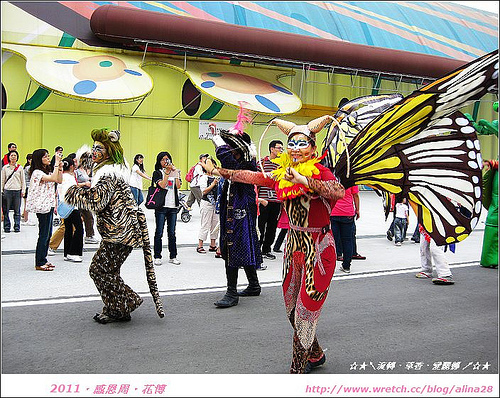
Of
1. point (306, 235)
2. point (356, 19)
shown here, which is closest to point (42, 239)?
point (306, 235)

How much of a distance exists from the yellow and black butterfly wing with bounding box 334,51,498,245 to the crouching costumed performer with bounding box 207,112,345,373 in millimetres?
269

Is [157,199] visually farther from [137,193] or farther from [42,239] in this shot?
[137,193]

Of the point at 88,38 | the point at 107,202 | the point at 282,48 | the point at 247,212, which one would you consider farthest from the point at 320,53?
the point at 107,202

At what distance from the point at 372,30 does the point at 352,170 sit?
1833 cm

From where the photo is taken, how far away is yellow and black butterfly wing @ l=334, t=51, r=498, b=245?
159 inches

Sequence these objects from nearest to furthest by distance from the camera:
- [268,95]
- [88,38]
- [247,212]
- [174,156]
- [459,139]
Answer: [459,139] < [247,212] < [88,38] < [268,95] < [174,156]

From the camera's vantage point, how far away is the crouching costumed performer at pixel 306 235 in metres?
3.92

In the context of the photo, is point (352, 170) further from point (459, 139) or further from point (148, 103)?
point (148, 103)

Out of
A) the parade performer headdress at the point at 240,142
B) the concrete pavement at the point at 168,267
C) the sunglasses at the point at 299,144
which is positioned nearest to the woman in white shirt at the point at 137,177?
the concrete pavement at the point at 168,267

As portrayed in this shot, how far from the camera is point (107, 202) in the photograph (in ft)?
16.1

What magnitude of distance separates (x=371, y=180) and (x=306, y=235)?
71 cm

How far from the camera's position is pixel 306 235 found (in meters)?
4.03

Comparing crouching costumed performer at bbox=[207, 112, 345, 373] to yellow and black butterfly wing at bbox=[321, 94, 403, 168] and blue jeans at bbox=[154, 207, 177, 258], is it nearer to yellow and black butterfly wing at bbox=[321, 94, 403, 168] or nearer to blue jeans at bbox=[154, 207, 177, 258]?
yellow and black butterfly wing at bbox=[321, 94, 403, 168]

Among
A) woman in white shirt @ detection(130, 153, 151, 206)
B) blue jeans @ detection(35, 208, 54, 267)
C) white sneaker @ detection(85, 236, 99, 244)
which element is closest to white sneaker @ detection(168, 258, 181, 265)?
blue jeans @ detection(35, 208, 54, 267)
